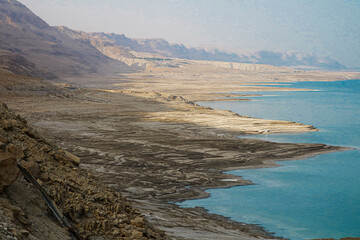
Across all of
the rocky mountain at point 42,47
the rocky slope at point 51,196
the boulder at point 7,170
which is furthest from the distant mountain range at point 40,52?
the boulder at point 7,170

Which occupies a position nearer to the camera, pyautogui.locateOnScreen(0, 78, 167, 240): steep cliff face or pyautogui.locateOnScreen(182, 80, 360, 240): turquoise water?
pyautogui.locateOnScreen(0, 78, 167, 240): steep cliff face

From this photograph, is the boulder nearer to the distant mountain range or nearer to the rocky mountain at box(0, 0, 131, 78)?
the distant mountain range

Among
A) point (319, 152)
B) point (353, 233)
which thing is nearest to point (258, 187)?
point (353, 233)

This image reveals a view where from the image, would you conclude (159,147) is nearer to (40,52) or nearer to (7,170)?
(7,170)

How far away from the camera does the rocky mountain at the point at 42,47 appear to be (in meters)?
90.4

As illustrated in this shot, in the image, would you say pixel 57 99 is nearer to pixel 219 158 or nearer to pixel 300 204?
pixel 219 158

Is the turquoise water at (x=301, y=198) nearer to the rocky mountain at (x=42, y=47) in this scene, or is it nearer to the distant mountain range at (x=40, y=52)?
the distant mountain range at (x=40, y=52)

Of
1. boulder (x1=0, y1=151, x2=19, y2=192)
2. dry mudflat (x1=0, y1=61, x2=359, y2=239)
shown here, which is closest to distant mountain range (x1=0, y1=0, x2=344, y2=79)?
dry mudflat (x1=0, y1=61, x2=359, y2=239)

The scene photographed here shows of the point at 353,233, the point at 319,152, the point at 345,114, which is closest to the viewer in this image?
the point at 353,233

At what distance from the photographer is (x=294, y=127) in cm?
2906

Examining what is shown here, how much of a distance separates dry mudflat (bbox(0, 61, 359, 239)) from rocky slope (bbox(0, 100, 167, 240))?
94.8 inches

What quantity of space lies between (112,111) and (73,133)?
31.5 feet

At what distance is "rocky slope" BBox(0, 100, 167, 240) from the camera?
5152 mm

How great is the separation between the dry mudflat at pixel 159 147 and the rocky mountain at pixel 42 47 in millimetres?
35171
